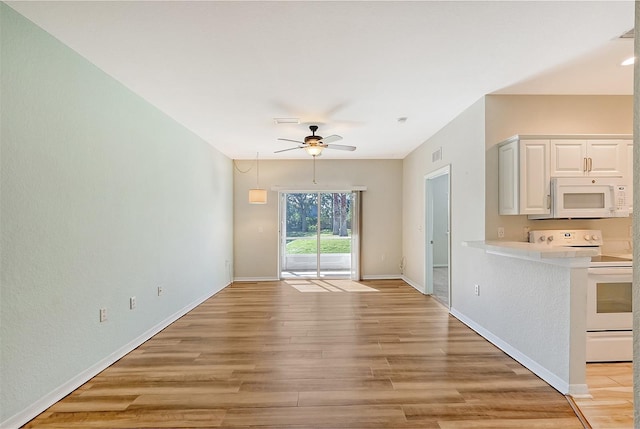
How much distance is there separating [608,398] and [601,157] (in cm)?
223

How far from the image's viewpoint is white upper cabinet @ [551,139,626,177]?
316cm

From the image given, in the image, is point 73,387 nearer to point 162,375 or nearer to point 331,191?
point 162,375

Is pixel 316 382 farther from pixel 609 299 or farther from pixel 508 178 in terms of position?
pixel 508 178

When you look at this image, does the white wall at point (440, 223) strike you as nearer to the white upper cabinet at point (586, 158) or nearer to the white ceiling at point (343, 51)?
the white ceiling at point (343, 51)

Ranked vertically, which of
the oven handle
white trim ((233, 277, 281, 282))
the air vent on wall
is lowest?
white trim ((233, 277, 281, 282))

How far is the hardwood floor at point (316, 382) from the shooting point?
2.13 m

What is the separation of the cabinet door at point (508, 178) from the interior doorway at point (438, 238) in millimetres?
1045

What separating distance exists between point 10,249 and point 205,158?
3567 mm

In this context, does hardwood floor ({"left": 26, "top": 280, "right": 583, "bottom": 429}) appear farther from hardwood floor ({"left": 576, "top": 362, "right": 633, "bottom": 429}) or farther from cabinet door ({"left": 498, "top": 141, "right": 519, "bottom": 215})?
cabinet door ({"left": 498, "top": 141, "right": 519, "bottom": 215})

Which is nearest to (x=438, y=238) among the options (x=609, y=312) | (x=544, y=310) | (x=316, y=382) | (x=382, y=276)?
(x=382, y=276)

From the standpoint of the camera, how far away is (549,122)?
3.45 metres

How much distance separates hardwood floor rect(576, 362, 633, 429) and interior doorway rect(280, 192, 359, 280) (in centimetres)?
459

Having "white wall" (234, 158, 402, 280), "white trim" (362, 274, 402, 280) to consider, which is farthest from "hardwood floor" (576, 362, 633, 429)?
"white wall" (234, 158, 402, 280)

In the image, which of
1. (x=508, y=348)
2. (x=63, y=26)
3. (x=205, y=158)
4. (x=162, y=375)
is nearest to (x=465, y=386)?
(x=508, y=348)
